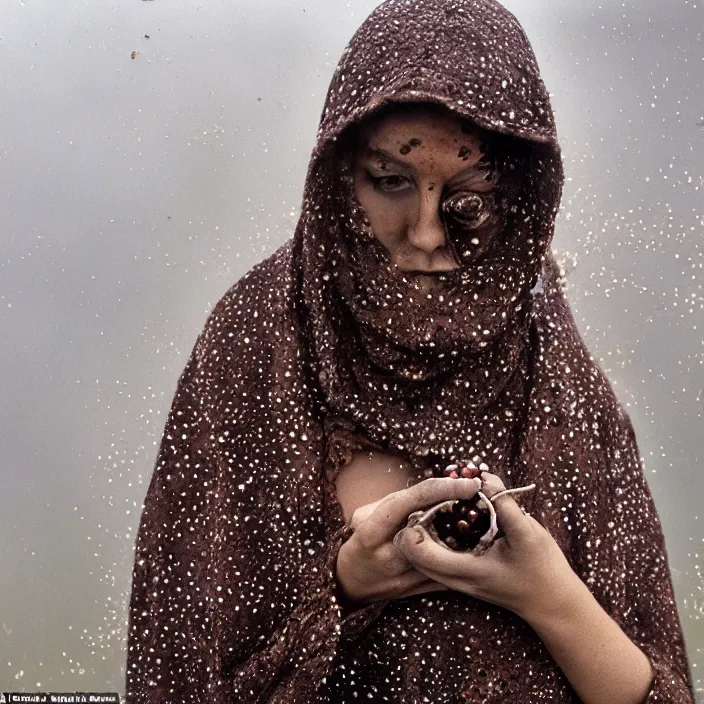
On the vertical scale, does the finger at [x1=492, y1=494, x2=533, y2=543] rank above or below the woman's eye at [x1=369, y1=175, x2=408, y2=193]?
below

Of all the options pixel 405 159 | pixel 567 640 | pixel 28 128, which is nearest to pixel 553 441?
pixel 567 640

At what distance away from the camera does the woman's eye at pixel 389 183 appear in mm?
973

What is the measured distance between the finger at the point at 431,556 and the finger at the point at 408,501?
0.04ft

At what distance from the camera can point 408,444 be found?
1.04m

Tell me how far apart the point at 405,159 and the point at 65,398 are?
56 centimetres

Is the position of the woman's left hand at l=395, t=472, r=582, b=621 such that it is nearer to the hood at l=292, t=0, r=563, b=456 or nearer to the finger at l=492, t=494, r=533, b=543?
the finger at l=492, t=494, r=533, b=543

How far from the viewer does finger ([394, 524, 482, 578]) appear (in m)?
0.94

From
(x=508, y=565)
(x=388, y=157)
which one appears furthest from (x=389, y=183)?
(x=508, y=565)

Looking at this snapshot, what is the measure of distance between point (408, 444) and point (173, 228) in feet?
1.33

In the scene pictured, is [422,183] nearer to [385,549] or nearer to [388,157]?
[388,157]

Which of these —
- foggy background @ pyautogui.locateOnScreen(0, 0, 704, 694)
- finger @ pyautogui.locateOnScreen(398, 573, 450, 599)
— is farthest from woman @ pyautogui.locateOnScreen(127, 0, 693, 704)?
foggy background @ pyautogui.locateOnScreen(0, 0, 704, 694)

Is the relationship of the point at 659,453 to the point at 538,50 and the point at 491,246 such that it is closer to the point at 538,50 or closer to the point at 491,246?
the point at 491,246

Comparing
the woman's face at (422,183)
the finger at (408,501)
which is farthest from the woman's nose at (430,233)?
the finger at (408,501)

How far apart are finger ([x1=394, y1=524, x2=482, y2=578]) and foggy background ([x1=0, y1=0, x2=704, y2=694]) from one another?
35 cm
